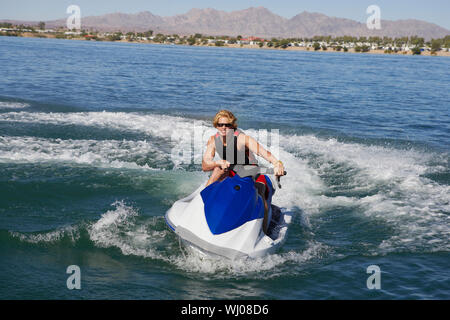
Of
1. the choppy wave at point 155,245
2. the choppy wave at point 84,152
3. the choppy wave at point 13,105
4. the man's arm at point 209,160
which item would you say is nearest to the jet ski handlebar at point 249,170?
the man's arm at point 209,160

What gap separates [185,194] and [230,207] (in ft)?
10.9

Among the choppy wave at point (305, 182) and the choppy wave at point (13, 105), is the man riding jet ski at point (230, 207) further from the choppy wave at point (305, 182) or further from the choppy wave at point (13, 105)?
the choppy wave at point (13, 105)

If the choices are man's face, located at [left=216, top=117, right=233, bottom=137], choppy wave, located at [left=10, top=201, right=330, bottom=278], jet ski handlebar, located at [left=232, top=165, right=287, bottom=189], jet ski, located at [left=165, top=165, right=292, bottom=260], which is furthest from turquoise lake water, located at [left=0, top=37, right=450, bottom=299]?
man's face, located at [left=216, top=117, right=233, bottom=137]

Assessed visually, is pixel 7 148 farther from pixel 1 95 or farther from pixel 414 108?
pixel 414 108

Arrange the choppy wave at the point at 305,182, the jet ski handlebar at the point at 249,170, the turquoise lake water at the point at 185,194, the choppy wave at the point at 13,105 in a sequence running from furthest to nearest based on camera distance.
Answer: the choppy wave at the point at 13,105
the choppy wave at the point at 305,182
the jet ski handlebar at the point at 249,170
the turquoise lake water at the point at 185,194

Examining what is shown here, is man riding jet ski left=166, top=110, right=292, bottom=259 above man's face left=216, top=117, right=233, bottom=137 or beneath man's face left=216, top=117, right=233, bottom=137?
beneath

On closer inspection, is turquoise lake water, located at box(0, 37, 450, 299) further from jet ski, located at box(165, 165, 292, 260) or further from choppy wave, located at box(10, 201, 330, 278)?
jet ski, located at box(165, 165, 292, 260)

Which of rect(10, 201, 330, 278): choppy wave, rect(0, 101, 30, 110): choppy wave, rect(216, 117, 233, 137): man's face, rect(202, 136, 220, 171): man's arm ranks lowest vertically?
rect(10, 201, 330, 278): choppy wave

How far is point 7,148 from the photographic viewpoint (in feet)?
37.5

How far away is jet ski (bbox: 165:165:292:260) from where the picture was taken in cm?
593

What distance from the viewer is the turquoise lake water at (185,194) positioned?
5.92m

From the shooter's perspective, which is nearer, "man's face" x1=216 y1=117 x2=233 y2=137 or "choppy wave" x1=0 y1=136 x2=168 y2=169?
"man's face" x1=216 y1=117 x2=233 y2=137

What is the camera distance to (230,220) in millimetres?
5988

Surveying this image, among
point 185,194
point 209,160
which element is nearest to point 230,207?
point 209,160
